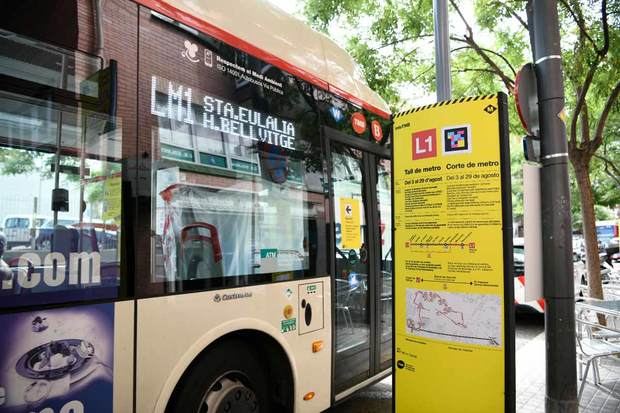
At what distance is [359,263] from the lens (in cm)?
441

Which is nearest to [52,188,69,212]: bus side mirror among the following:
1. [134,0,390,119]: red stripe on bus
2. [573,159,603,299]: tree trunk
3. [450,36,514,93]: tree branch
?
[134,0,390,119]: red stripe on bus

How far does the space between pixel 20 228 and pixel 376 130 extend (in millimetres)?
3559

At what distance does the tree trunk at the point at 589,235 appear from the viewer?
7.08 meters

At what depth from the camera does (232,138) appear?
125 inches

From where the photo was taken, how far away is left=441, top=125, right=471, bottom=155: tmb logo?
10.1ft

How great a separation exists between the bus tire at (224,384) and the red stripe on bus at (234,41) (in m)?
2.04

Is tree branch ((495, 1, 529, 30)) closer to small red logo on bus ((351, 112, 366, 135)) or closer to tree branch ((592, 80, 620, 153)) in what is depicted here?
tree branch ((592, 80, 620, 153))


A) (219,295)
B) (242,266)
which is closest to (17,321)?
(219,295)

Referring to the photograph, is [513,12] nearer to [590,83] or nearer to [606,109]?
[590,83]

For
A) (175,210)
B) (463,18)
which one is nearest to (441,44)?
(463,18)

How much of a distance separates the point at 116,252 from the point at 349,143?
101 inches

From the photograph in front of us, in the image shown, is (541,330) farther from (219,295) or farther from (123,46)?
(123,46)

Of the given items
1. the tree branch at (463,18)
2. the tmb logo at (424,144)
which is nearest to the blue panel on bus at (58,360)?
the tmb logo at (424,144)

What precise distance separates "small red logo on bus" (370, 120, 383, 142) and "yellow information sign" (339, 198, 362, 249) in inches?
32.2
